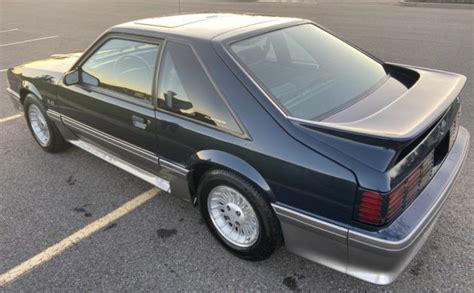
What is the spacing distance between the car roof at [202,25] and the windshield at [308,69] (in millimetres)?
154

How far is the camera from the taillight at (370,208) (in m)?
1.90

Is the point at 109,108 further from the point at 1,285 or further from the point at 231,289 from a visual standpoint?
the point at 231,289

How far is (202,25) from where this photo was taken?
2.88 m

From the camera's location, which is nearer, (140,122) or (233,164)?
(233,164)

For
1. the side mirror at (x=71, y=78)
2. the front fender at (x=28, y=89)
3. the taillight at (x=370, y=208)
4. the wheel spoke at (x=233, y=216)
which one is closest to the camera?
the taillight at (x=370, y=208)

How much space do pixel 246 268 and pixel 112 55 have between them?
210 centimetres

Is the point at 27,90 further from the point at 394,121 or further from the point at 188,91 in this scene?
the point at 394,121

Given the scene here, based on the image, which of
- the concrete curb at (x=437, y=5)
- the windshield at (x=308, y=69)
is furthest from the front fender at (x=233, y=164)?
the concrete curb at (x=437, y=5)

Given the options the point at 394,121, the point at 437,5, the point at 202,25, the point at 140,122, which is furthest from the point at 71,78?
the point at 437,5

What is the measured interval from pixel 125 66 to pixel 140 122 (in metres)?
0.55

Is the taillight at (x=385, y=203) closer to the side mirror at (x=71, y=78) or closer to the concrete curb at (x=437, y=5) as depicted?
the side mirror at (x=71, y=78)

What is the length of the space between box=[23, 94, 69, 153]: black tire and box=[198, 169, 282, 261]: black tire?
227 cm

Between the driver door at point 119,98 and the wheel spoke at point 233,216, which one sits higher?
the driver door at point 119,98

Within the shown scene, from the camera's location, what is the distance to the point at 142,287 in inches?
99.9
